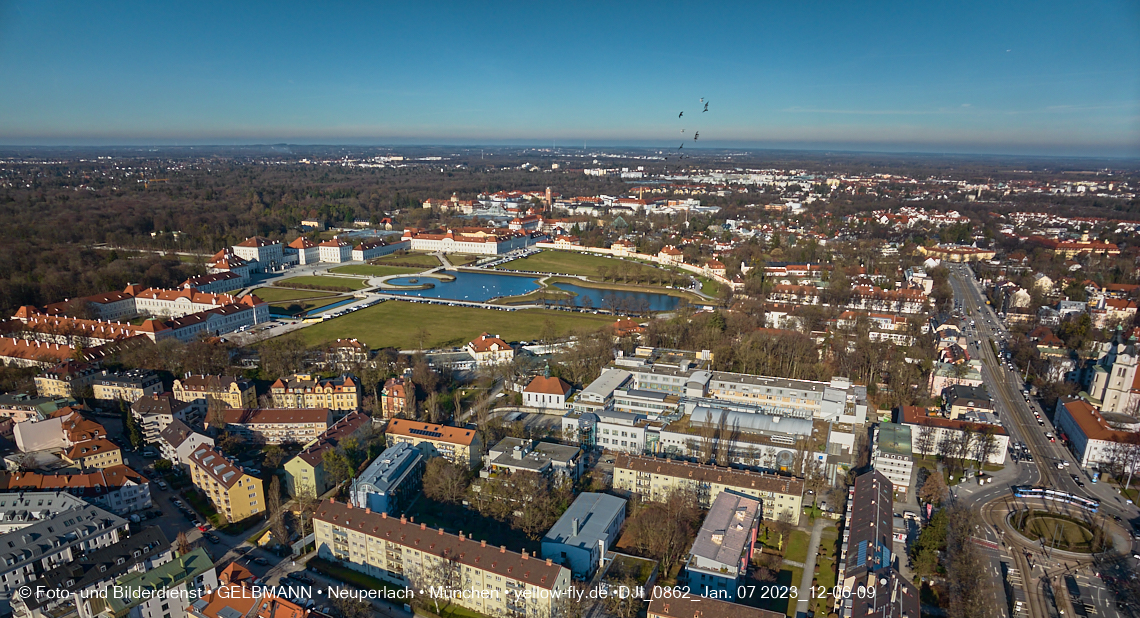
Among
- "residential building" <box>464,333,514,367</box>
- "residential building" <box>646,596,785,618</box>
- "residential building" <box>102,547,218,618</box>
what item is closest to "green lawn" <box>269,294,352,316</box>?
"residential building" <box>464,333,514,367</box>

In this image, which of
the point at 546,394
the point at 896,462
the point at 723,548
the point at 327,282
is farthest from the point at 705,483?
the point at 327,282

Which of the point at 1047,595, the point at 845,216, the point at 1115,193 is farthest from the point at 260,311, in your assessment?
the point at 1115,193

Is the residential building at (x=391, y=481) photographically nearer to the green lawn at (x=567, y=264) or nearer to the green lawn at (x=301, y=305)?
the green lawn at (x=301, y=305)

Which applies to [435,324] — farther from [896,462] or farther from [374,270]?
[896,462]

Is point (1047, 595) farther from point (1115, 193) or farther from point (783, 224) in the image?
point (1115, 193)

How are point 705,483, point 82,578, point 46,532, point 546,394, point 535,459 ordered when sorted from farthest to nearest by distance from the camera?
point 546,394, point 535,459, point 705,483, point 46,532, point 82,578

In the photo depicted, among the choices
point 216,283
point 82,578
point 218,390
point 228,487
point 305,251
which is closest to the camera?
point 82,578

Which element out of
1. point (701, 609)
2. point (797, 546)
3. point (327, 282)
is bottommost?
point (327, 282)
